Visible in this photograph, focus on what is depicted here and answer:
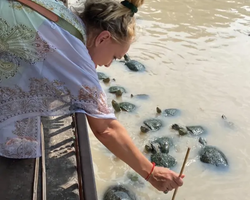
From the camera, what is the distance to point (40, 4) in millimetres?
1484

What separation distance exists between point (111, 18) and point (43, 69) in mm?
398

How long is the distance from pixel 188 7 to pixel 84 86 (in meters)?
6.77

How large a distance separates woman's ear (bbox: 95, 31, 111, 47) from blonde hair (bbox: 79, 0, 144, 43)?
0.06 ft

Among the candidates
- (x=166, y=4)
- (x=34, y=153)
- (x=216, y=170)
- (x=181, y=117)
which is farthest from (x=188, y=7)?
(x=34, y=153)

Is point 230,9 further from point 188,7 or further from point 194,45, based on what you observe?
point 194,45

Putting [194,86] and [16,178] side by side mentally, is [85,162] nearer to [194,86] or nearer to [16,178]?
[16,178]

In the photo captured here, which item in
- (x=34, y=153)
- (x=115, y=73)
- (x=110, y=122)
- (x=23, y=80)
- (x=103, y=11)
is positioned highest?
(x=103, y=11)

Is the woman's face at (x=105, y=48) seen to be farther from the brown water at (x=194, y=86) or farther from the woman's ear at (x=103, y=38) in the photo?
the brown water at (x=194, y=86)

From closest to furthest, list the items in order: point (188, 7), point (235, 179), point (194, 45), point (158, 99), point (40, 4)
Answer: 1. point (40, 4)
2. point (235, 179)
3. point (158, 99)
4. point (194, 45)
5. point (188, 7)

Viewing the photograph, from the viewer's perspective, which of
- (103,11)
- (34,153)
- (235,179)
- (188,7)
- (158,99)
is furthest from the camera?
(188,7)

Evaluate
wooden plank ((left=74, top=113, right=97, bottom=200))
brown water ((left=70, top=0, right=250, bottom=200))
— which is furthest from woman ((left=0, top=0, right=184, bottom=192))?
brown water ((left=70, top=0, right=250, bottom=200))

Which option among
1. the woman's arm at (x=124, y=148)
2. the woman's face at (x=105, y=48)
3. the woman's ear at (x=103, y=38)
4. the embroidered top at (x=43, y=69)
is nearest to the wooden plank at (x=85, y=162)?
the woman's arm at (x=124, y=148)

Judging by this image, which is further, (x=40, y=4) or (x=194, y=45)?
(x=194, y=45)

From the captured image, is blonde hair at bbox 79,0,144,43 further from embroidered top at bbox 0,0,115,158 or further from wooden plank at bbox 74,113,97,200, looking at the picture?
wooden plank at bbox 74,113,97,200
